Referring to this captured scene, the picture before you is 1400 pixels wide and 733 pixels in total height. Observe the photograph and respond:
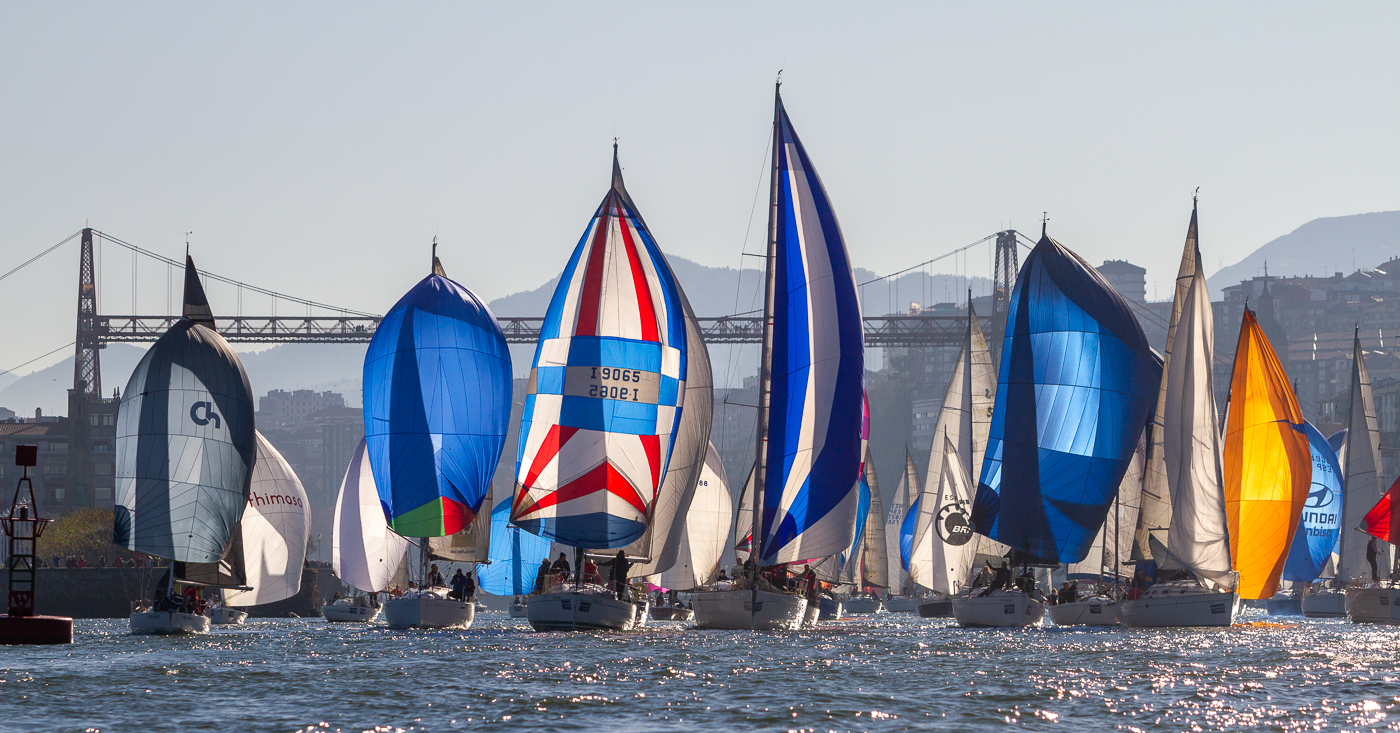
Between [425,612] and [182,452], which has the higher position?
[182,452]

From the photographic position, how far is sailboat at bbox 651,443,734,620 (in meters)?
40.9

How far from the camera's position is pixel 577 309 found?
1183 inches

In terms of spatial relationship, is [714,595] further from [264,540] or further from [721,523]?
[264,540]

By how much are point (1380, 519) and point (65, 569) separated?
39807 millimetres

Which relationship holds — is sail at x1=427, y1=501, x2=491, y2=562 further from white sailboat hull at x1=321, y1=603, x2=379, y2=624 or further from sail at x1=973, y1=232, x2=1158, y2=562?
white sailboat hull at x1=321, y1=603, x2=379, y2=624

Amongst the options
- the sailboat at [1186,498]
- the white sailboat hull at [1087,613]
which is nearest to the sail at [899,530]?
the white sailboat hull at [1087,613]

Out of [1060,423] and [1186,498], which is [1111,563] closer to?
[1186,498]

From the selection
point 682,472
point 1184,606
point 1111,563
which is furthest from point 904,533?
point 682,472

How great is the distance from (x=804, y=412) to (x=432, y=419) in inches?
282

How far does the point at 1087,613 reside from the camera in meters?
33.5

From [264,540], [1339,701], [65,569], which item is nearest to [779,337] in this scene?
[1339,701]

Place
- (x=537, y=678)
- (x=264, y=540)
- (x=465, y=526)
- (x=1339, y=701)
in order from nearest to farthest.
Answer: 1. (x=1339, y=701)
2. (x=537, y=678)
3. (x=465, y=526)
4. (x=264, y=540)

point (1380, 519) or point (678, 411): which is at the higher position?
point (678, 411)

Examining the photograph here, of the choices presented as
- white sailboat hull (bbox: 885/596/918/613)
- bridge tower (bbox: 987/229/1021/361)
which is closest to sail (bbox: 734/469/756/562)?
white sailboat hull (bbox: 885/596/918/613)
